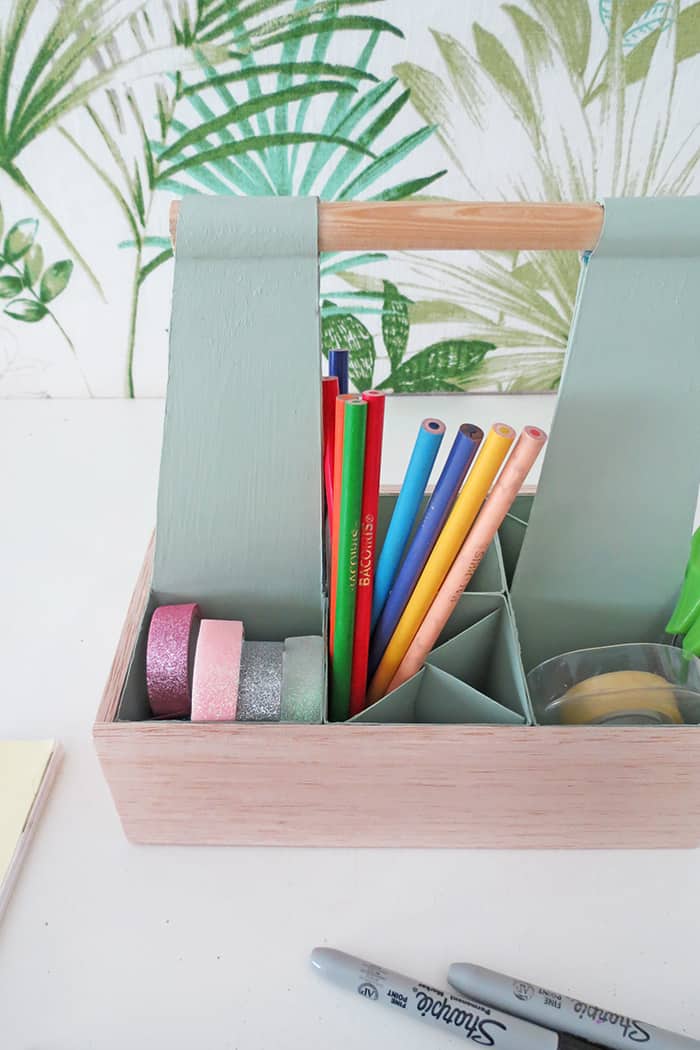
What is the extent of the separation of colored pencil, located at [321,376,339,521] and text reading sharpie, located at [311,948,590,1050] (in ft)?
0.54

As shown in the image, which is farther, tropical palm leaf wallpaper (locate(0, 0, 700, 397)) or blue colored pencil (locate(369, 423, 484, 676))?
tropical palm leaf wallpaper (locate(0, 0, 700, 397))

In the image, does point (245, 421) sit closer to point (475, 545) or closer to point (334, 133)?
point (475, 545)

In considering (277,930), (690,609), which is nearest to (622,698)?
(690,609)

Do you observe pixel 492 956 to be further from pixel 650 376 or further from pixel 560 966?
pixel 650 376

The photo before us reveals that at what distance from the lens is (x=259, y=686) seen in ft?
1.03

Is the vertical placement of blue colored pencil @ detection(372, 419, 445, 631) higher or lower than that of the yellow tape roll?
higher

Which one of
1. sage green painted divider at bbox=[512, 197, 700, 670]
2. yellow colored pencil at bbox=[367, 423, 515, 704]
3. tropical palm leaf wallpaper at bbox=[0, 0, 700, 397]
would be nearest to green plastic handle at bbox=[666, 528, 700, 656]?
sage green painted divider at bbox=[512, 197, 700, 670]

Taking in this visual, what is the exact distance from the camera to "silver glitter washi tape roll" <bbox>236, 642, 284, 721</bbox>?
1.02ft

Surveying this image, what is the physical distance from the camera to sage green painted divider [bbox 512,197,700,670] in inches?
11.3

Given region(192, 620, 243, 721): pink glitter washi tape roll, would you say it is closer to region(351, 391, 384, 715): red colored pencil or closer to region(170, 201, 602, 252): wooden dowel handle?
region(351, 391, 384, 715): red colored pencil

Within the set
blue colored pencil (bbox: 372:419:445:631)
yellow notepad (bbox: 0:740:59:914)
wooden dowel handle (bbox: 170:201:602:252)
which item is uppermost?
wooden dowel handle (bbox: 170:201:602:252)

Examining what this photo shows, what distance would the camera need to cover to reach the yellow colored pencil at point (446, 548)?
0.86 feet

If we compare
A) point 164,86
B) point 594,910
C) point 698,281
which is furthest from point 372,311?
point 594,910

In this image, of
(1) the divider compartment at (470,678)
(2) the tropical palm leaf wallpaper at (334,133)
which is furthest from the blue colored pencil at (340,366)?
(2) the tropical palm leaf wallpaper at (334,133)
